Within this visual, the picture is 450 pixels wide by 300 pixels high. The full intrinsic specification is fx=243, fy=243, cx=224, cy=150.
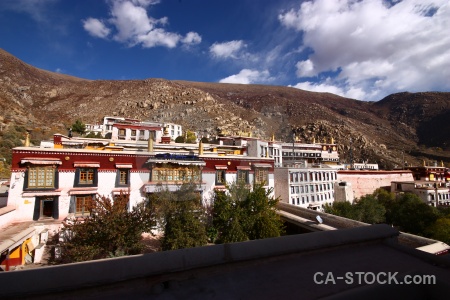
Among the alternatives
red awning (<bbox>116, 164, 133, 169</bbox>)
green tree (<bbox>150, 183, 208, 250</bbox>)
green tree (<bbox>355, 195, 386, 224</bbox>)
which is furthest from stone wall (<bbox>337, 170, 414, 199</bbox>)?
red awning (<bbox>116, 164, 133, 169</bbox>)

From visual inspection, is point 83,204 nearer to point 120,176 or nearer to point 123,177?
point 120,176

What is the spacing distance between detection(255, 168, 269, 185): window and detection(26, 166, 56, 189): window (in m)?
16.5

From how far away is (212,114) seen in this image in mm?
103500

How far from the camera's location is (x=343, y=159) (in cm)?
9650

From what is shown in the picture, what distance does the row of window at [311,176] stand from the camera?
119 feet

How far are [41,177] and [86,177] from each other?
2650 mm

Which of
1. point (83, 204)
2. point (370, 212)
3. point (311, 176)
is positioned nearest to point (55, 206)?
point (83, 204)

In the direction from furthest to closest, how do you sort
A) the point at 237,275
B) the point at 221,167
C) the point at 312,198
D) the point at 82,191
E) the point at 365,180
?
1. the point at 365,180
2. the point at 312,198
3. the point at 221,167
4. the point at 82,191
5. the point at 237,275

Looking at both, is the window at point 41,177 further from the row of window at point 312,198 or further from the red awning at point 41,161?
the row of window at point 312,198

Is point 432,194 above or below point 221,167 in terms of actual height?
below

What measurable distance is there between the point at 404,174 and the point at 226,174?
5340cm

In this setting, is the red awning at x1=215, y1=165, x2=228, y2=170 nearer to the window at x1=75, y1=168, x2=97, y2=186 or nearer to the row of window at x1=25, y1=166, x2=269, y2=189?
the row of window at x1=25, y1=166, x2=269, y2=189

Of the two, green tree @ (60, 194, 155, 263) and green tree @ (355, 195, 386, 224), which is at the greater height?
green tree @ (60, 194, 155, 263)

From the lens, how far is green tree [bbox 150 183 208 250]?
1391cm
